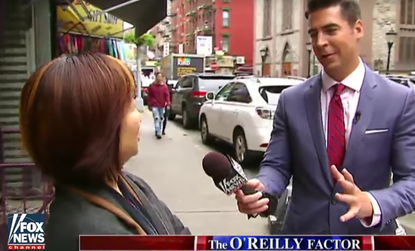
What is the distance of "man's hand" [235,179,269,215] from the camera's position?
3.83ft

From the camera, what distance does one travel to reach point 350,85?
140 cm

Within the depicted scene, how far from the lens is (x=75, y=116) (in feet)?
3.02

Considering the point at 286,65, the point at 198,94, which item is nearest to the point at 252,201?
the point at 286,65

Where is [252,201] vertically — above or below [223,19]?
below

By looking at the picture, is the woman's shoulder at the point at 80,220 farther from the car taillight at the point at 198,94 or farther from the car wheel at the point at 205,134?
the car taillight at the point at 198,94

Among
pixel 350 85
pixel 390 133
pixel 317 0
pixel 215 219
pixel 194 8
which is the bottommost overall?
pixel 215 219

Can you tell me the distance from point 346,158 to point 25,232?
1936 mm

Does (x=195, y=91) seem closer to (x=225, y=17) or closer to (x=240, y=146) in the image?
(x=240, y=146)

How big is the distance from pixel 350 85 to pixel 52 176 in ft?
2.77

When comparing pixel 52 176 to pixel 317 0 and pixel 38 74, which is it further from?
pixel 317 0

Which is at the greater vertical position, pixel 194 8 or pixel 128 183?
pixel 194 8

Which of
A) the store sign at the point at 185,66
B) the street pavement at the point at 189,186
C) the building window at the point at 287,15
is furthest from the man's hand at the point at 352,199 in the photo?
the store sign at the point at 185,66

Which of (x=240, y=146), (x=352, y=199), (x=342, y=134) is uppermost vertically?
(x=342, y=134)

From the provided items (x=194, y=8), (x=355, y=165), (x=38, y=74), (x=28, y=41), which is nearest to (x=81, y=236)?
(x=38, y=74)
